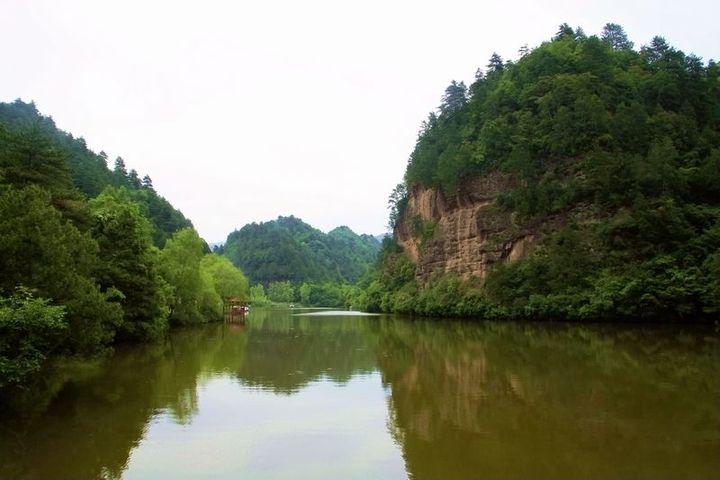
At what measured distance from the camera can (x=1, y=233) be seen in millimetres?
15969

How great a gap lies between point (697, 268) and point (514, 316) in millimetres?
16954

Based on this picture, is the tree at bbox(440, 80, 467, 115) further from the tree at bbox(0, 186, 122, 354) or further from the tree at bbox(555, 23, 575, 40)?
the tree at bbox(0, 186, 122, 354)

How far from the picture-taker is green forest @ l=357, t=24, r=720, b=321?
4666cm

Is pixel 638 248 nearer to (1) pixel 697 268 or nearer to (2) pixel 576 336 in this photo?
(1) pixel 697 268

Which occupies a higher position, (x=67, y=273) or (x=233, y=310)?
(x=67, y=273)

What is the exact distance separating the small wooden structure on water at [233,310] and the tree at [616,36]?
67196 millimetres

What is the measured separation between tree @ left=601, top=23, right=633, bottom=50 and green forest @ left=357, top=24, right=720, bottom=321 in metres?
21.7

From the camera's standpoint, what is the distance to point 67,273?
17812 millimetres

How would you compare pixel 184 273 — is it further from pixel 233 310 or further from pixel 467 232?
pixel 467 232

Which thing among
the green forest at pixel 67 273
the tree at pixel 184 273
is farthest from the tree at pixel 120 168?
the tree at pixel 184 273

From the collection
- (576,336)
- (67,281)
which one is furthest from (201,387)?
(576,336)

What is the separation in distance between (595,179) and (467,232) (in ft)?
54.2

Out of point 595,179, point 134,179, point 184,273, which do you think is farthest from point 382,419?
point 134,179

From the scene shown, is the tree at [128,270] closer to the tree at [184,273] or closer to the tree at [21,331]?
the tree at [184,273]
